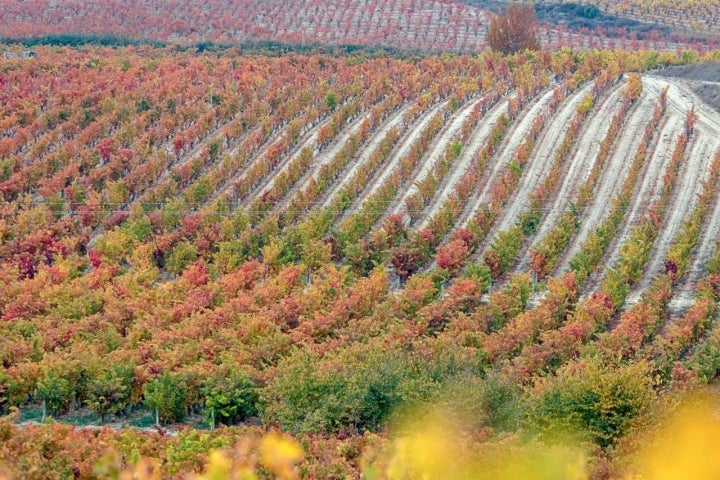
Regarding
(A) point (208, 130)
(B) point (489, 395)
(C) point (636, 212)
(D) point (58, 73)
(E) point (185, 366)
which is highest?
(D) point (58, 73)

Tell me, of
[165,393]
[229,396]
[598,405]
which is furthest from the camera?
[165,393]

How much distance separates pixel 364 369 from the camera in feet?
62.4

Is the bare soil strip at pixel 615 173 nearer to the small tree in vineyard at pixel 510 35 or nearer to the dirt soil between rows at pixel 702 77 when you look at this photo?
the dirt soil between rows at pixel 702 77

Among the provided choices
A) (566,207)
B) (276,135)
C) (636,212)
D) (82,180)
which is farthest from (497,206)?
(82,180)

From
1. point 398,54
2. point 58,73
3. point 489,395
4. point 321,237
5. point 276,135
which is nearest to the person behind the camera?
point 489,395

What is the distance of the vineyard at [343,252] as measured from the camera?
59.7 feet

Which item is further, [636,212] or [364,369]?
[636,212]

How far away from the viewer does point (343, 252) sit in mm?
31891

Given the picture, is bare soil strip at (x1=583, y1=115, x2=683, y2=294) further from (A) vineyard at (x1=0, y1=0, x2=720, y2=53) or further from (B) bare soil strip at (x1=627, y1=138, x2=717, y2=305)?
(A) vineyard at (x1=0, y1=0, x2=720, y2=53)

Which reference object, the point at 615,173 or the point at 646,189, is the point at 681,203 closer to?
the point at 646,189

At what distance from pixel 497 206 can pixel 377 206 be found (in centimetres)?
459

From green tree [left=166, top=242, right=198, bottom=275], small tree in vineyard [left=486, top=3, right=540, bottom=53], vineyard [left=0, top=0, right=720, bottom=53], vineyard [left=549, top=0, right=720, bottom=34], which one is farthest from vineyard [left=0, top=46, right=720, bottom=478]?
vineyard [left=549, top=0, right=720, bottom=34]

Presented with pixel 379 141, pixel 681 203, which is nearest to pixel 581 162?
pixel 681 203

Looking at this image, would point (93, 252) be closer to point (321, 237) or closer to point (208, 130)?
point (321, 237)
